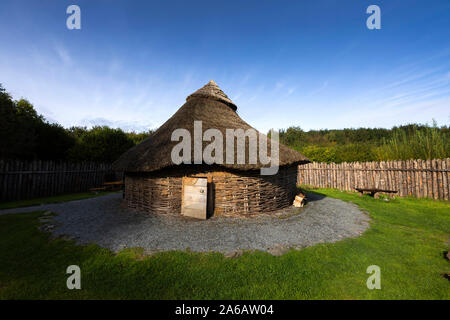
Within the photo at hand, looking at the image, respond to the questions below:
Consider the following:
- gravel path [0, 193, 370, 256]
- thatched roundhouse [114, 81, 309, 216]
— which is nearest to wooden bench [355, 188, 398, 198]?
gravel path [0, 193, 370, 256]

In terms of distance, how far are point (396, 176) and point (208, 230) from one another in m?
12.6

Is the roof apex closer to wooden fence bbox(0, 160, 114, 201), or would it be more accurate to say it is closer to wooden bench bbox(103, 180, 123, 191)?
wooden fence bbox(0, 160, 114, 201)

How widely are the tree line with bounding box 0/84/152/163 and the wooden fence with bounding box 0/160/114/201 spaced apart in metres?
2.54

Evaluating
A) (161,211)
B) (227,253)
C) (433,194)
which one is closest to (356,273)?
(227,253)

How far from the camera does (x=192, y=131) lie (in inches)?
281

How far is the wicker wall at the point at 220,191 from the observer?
20.6 feet

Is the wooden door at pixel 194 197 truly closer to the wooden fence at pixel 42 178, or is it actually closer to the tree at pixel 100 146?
the wooden fence at pixel 42 178

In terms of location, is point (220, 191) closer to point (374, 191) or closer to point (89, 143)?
point (374, 191)

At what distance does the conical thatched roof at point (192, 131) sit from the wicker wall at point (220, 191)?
490mm

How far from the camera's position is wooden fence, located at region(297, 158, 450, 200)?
29.2 feet

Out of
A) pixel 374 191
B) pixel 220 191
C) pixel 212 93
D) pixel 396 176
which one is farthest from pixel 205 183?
pixel 396 176

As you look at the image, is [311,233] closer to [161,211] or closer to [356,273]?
[356,273]

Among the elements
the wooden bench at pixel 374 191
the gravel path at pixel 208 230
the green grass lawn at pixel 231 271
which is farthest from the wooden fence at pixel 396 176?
the green grass lawn at pixel 231 271
